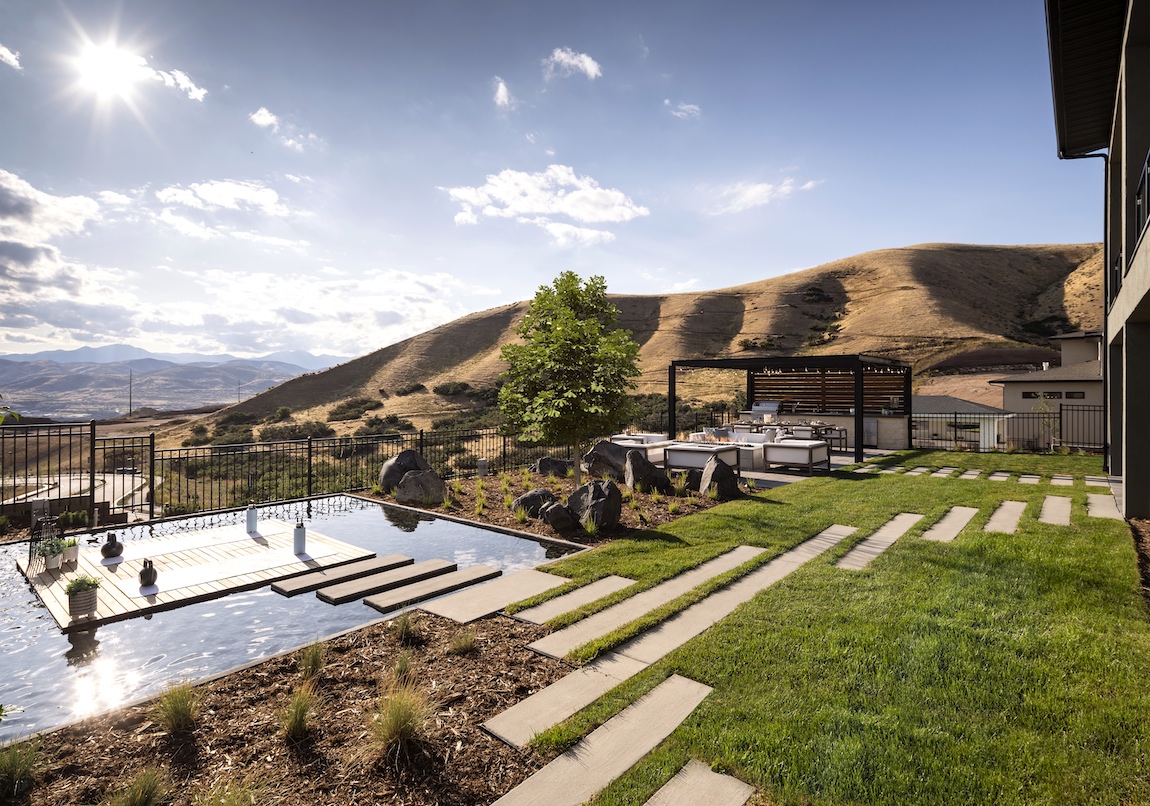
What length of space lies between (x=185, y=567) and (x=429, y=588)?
294 cm

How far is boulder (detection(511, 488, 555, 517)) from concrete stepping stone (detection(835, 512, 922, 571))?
4295 millimetres

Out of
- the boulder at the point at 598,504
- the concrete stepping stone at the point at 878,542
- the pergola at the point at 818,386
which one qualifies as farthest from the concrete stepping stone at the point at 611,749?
the pergola at the point at 818,386

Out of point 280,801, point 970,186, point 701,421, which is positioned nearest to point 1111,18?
point 970,186

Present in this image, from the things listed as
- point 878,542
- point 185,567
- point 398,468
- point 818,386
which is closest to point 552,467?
point 398,468

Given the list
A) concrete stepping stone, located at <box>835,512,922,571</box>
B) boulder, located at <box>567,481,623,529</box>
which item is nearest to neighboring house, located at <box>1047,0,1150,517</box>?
concrete stepping stone, located at <box>835,512,922,571</box>

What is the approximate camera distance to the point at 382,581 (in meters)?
5.42

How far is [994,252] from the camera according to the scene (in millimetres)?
75938

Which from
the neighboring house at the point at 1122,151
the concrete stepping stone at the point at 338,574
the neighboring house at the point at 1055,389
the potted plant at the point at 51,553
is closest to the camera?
the concrete stepping stone at the point at 338,574

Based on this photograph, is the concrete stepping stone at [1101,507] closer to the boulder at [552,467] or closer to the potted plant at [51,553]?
the boulder at [552,467]

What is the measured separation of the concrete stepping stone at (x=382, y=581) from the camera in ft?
16.6

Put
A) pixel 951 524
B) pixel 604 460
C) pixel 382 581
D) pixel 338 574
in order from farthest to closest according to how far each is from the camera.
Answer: pixel 604 460, pixel 951 524, pixel 338 574, pixel 382 581

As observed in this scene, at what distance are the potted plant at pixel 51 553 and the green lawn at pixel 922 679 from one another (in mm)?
5523

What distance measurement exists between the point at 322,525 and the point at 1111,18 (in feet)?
47.1

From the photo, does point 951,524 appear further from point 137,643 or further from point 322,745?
point 137,643
